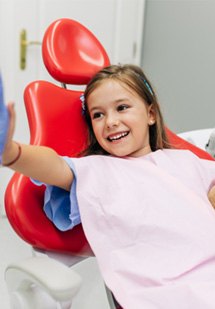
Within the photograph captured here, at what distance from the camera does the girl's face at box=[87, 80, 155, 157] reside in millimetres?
1111

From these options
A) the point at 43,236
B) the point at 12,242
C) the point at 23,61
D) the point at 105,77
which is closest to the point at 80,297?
the point at 12,242

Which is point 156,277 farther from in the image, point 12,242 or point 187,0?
point 187,0

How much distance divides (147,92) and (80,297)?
993 millimetres

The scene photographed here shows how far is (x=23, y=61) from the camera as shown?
2.24 m

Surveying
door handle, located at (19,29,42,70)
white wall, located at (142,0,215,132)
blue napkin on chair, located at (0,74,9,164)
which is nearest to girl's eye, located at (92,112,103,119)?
blue napkin on chair, located at (0,74,9,164)

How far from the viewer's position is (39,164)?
34.6 inches

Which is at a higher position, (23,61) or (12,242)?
(23,61)

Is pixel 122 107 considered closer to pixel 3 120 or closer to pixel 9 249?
pixel 3 120

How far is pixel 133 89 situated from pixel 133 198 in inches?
12.1

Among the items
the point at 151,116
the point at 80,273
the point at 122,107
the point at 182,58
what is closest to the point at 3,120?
the point at 122,107

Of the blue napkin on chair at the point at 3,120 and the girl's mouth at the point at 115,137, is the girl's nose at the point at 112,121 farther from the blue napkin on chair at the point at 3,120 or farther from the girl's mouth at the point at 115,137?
the blue napkin on chair at the point at 3,120

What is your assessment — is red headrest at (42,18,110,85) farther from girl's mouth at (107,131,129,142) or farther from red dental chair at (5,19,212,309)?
girl's mouth at (107,131,129,142)

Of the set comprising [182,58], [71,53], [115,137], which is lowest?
[182,58]

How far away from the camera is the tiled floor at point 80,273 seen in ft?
5.85
